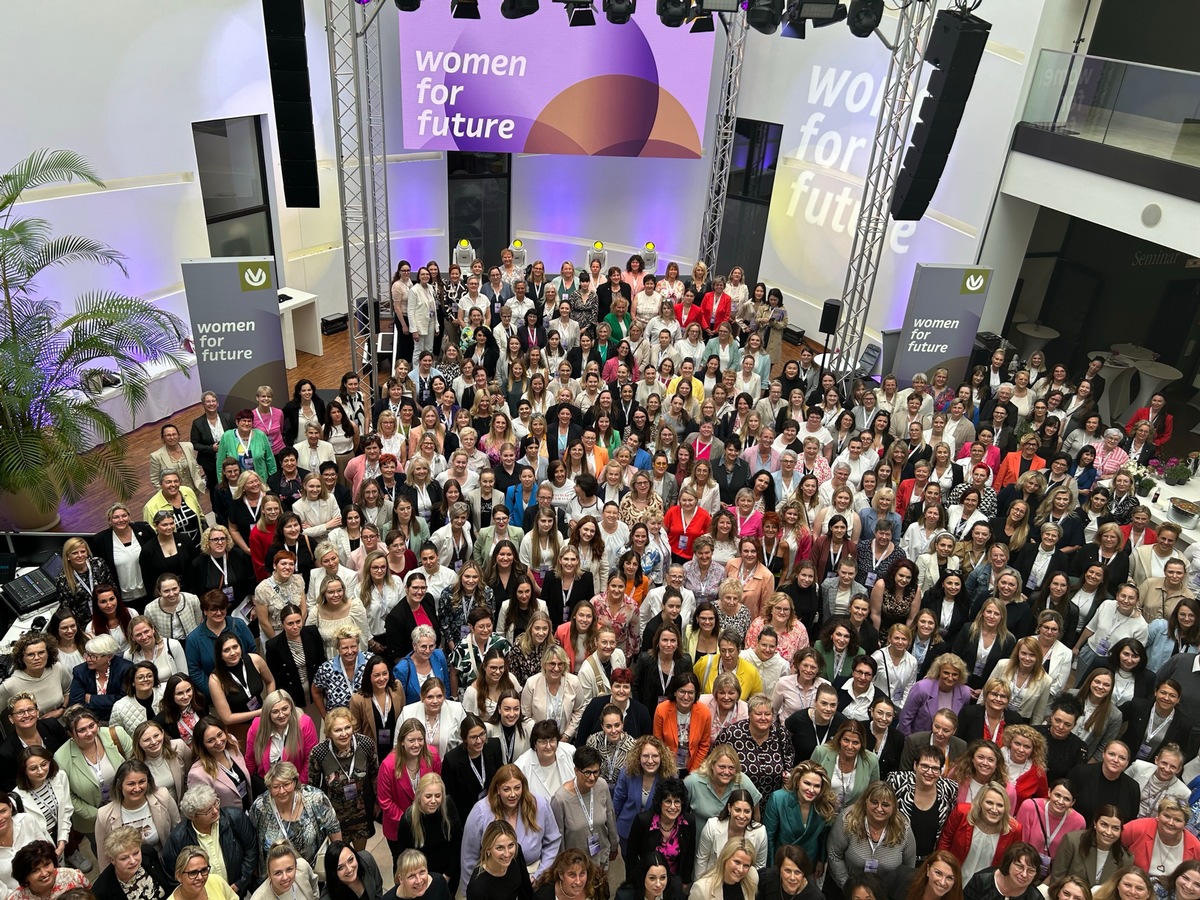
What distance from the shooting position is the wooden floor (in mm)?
8680

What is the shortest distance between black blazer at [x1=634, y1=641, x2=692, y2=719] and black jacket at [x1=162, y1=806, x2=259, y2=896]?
6.93ft

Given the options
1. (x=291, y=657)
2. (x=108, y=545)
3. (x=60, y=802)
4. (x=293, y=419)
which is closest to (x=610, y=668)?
(x=291, y=657)

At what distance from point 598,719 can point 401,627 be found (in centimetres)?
138

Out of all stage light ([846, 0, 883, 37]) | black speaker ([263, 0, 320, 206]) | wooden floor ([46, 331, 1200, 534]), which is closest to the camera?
black speaker ([263, 0, 320, 206])

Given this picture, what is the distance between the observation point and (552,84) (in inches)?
524

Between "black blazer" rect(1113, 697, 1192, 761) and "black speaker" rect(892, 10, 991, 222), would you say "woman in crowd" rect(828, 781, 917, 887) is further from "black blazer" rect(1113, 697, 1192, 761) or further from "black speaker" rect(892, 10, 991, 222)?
"black speaker" rect(892, 10, 991, 222)

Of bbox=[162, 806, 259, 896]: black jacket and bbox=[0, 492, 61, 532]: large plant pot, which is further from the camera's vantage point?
bbox=[0, 492, 61, 532]: large plant pot

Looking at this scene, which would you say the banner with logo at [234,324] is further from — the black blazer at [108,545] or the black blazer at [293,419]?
the black blazer at [108,545]

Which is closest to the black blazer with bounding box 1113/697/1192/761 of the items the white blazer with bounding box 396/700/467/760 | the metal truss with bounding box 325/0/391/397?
the white blazer with bounding box 396/700/467/760

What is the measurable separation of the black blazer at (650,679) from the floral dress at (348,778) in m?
1.50

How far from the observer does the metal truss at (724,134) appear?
13.2m

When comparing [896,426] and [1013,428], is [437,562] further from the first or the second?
[1013,428]

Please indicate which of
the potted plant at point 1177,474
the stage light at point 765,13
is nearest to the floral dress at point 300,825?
the potted plant at point 1177,474

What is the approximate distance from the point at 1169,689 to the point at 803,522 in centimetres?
243
